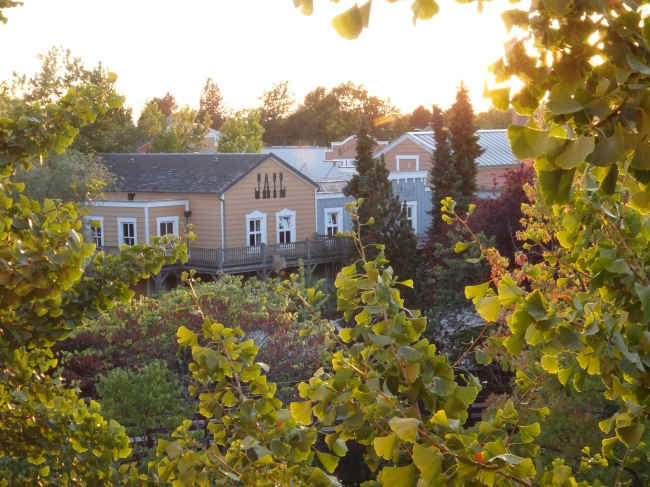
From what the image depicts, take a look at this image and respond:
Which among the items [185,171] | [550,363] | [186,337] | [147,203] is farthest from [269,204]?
[550,363]

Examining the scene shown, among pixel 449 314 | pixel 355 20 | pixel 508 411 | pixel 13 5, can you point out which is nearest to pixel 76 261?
pixel 13 5

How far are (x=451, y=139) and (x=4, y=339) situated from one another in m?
24.8

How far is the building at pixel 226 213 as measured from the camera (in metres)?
27.7

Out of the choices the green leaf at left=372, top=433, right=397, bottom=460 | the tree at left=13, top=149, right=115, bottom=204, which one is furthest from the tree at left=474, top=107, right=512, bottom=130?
the green leaf at left=372, top=433, right=397, bottom=460

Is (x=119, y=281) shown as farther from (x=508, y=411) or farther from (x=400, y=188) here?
(x=400, y=188)

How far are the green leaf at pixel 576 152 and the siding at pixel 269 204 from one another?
2707 centimetres

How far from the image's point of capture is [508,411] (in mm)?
2518

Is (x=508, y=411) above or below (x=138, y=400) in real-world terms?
above

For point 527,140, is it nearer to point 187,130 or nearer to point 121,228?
point 121,228

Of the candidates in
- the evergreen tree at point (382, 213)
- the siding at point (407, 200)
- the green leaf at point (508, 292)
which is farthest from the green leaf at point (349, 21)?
the siding at point (407, 200)

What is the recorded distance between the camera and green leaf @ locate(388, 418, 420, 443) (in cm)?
173

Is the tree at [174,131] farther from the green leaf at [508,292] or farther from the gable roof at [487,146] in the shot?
the green leaf at [508,292]

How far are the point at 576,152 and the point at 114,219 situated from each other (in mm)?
28297

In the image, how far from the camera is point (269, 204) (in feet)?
96.5
